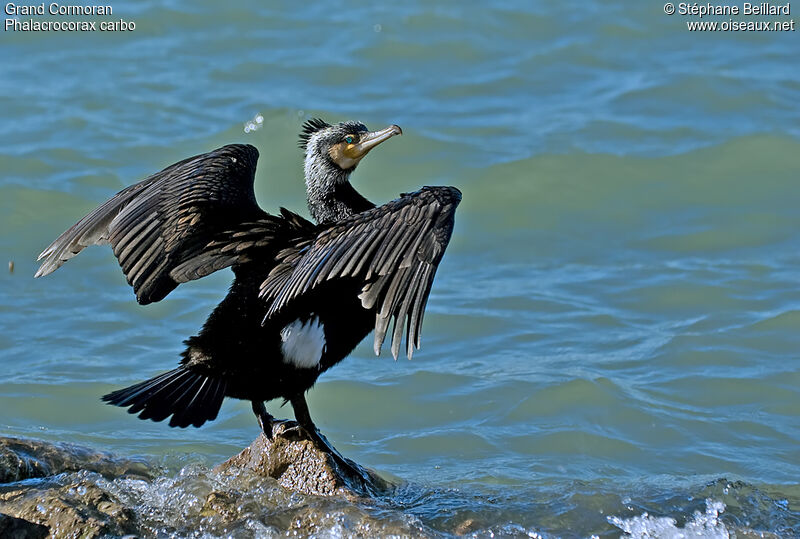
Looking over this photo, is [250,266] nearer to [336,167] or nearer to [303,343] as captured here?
[303,343]

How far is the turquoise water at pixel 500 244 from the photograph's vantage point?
233 inches

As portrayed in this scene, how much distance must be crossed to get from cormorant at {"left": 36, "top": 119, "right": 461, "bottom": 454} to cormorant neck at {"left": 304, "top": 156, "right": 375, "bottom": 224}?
1.52 ft

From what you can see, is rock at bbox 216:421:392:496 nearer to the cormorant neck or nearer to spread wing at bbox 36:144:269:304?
spread wing at bbox 36:144:269:304

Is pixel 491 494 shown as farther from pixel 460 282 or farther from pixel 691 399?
pixel 460 282

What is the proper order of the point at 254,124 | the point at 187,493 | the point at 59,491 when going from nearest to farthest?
the point at 59,491 → the point at 187,493 → the point at 254,124

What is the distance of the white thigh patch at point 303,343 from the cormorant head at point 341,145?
3.37 feet

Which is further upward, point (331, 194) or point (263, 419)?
point (331, 194)

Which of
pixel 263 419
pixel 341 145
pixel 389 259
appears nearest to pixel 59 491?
pixel 263 419

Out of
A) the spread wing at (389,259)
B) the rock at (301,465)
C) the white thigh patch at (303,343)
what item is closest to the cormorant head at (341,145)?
the white thigh patch at (303,343)

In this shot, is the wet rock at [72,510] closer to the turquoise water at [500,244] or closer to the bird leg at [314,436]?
the turquoise water at [500,244]

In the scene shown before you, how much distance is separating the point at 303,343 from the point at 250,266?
0.37 metres

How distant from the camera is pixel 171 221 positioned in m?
4.75

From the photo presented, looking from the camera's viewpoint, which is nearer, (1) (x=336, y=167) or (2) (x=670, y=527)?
(2) (x=670, y=527)

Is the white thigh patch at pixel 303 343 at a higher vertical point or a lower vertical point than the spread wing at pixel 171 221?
lower
